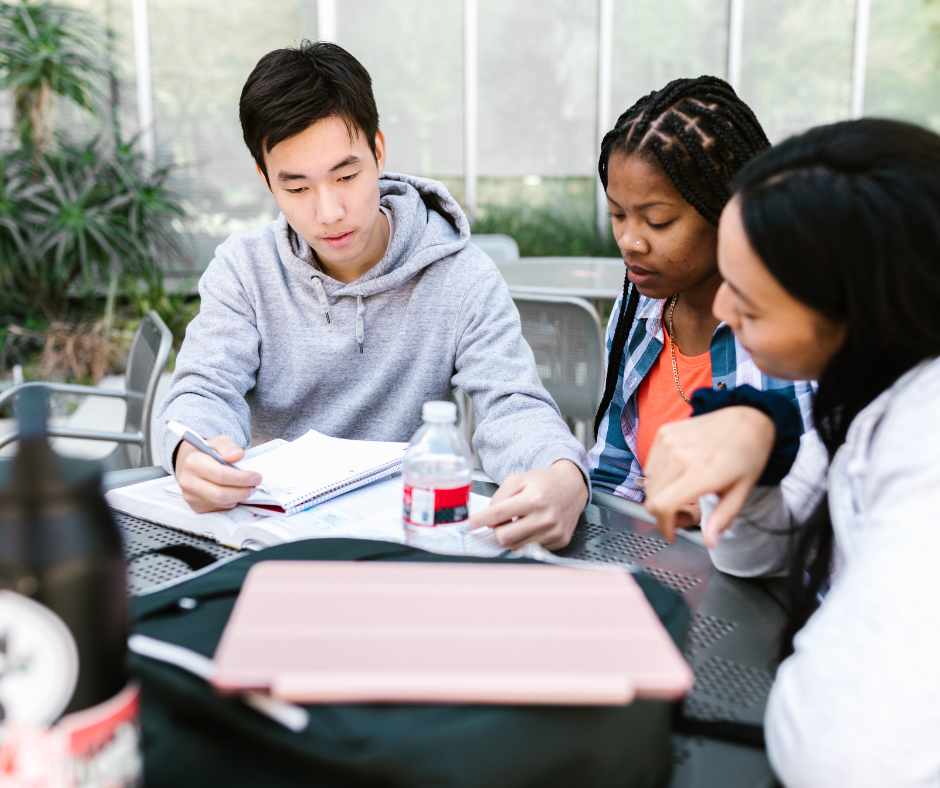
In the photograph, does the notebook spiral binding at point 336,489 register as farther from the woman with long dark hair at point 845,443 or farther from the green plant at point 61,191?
the green plant at point 61,191

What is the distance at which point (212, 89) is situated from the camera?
596 cm

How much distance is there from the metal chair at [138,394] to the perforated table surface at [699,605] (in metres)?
0.87

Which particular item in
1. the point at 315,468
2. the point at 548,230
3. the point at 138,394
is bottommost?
the point at 138,394

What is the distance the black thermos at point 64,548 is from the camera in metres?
0.43

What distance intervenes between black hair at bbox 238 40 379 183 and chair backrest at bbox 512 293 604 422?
107 cm

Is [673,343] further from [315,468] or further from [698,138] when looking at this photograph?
[315,468]

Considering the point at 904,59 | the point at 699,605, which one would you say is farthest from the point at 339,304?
the point at 904,59

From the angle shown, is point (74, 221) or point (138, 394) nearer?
point (138, 394)

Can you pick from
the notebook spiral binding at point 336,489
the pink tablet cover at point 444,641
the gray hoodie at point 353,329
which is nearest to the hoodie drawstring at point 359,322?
the gray hoodie at point 353,329

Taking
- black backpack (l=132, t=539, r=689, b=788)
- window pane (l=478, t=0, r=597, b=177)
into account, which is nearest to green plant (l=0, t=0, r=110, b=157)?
window pane (l=478, t=0, r=597, b=177)

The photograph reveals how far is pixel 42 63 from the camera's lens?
496cm

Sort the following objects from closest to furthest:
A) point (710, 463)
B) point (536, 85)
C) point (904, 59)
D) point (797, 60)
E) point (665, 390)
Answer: point (710, 463)
point (665, 390)
point (536, 85)
point (797, 60)
point (904, 59)

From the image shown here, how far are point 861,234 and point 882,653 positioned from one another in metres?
0.37

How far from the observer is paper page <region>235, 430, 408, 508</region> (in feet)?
3.87
